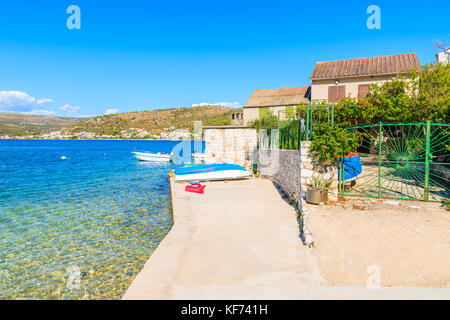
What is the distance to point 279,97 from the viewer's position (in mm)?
32625

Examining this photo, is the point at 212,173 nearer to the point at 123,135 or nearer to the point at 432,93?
the point at 432,93

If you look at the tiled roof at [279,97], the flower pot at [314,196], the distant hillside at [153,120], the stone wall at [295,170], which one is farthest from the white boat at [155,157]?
the distant hillside at [153,120]

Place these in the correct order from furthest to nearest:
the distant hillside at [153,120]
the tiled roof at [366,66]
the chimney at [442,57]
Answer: the distant hillside at [153,120]
the tiled roof at [366,66]
the chimney at [442,57]

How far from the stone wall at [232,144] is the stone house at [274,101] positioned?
554 inches

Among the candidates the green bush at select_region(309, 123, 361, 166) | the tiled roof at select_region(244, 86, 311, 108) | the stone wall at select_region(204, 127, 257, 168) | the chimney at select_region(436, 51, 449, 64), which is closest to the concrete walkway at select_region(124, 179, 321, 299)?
the green bush at select_region(309, 123, 361, 166)

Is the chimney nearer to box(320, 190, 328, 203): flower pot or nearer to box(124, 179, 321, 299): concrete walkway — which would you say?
box(320, 190, 328, 203): flower pot

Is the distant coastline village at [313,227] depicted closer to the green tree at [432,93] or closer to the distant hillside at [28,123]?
the green tree at [432,93]

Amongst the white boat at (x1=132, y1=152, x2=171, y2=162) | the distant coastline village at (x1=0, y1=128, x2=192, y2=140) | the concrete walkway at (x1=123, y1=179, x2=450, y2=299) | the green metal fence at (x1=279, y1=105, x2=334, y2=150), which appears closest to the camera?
the concrete walkway at (x1=123, y1=179, x2=450, y2=299)

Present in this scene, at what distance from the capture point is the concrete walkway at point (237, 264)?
12.7 feet

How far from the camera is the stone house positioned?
30656 millimetres

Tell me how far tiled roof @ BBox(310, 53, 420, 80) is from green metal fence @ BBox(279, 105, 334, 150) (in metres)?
15.7

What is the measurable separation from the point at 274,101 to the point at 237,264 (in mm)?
29049

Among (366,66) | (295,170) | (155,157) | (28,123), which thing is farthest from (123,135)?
(295,170)

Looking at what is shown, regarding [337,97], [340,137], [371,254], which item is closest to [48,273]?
[371,254]
